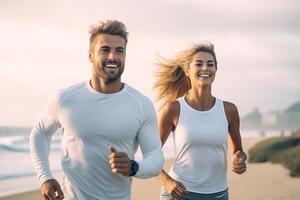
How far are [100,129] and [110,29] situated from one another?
25.8 inches

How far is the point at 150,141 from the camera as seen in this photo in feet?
11.8

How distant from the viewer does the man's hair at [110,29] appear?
361 cm

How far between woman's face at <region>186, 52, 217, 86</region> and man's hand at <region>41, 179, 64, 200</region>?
1776 mm

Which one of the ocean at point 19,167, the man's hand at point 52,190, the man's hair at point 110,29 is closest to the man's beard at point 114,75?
the man's hair at point 110,29

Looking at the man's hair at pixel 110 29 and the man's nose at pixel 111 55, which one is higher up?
the man's hair at pixel 110 29

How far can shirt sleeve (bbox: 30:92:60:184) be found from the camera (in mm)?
3600

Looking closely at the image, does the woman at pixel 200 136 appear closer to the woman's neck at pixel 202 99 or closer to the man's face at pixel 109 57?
the woman's neck at pixel 202 99

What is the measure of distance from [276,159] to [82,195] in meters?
13.6

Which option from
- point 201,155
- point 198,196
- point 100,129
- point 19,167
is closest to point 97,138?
point 100,129

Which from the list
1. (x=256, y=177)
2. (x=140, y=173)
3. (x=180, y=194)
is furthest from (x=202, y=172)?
(x=256, y=177)

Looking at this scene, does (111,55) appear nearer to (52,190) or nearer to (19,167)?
(52,190)

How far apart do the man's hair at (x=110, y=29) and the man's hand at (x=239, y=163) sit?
1.53 meters

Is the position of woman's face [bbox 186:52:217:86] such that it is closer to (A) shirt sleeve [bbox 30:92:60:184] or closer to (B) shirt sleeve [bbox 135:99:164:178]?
(B) shirt sleeve [bbox 135:99:164:178]

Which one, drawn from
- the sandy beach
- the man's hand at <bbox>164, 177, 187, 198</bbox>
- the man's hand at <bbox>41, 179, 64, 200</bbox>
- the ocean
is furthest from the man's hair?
the sandy beach
